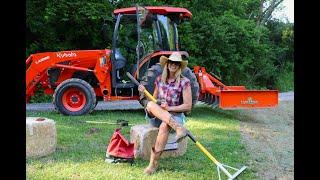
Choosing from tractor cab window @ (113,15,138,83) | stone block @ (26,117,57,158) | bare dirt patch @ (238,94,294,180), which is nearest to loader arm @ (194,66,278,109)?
bare dirt patch @ (238,94,294,180)

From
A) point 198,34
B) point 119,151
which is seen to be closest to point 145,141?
point 119,151

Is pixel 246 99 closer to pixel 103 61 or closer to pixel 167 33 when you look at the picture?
pixel 167 33

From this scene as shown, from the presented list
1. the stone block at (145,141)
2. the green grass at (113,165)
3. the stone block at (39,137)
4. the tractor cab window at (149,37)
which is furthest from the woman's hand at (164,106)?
the tractor cab window at (149,37)

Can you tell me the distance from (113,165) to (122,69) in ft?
16.8

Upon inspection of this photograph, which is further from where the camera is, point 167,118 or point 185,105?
point 185,105

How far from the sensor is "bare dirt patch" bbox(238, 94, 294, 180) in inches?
246

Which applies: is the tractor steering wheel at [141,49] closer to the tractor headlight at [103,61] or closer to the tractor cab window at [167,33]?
the tractor cab window at [167,33]

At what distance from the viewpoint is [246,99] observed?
34.7 ft

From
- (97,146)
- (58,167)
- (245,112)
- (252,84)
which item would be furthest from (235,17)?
(58,167)

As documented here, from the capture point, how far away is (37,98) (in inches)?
600

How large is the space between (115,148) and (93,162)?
0.32 metres

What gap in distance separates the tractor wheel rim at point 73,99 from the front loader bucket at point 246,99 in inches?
115

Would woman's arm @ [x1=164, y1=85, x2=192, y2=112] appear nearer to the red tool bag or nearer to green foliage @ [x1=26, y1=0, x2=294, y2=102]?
the red tool bag

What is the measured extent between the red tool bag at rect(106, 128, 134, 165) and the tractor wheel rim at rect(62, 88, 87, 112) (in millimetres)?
4707
